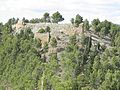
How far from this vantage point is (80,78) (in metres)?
162

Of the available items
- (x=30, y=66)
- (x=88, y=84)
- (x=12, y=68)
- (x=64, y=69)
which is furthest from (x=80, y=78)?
(x=12, y=68)

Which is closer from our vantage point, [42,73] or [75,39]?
[42,73]

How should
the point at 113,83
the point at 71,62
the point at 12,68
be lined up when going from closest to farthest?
1. the point at 113,83
2. the point at 71,62
3. the point at 12,68

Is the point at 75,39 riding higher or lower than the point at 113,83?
higher

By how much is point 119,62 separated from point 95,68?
1397cm

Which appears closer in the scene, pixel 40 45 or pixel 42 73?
pixel 42 73

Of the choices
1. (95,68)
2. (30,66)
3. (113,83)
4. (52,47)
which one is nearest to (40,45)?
(52,47)

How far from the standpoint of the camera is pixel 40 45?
198m

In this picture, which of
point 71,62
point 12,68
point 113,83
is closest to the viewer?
point 113,83

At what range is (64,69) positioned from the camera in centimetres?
17512

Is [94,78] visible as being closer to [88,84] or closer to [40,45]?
[88,84]

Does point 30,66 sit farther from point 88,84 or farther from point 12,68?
point 88,84

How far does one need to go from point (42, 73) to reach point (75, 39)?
28.3m

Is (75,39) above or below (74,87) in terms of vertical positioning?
above
